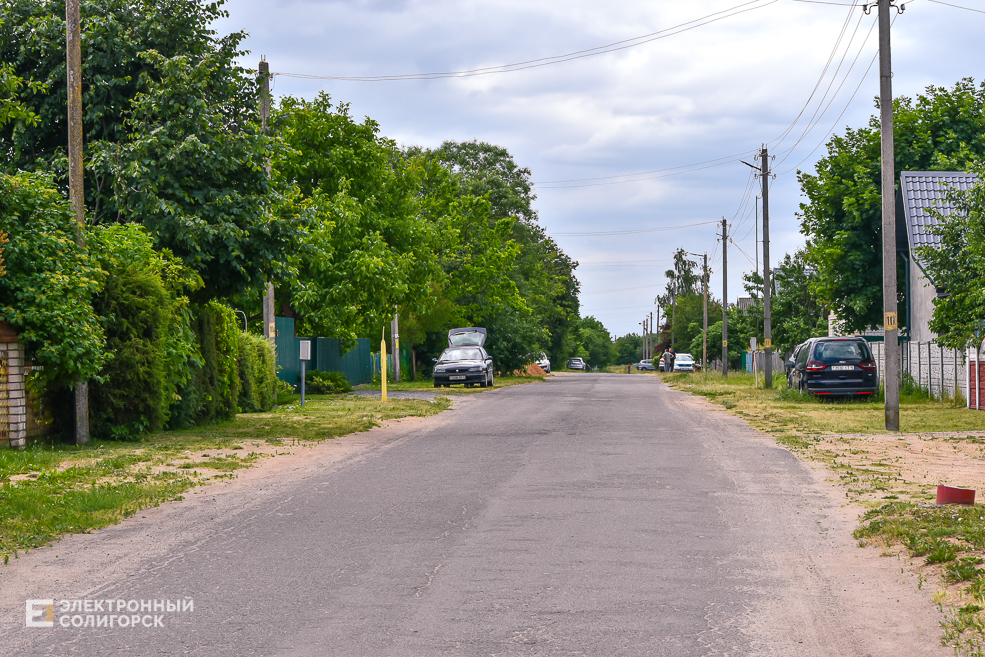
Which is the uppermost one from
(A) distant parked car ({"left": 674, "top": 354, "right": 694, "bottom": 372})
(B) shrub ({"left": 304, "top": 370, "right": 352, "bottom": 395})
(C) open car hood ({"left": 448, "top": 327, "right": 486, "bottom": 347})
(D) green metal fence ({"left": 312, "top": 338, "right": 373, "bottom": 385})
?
(C) open car hood ({"left": 448, "top": 327, "right": 486, "bottom": 347})

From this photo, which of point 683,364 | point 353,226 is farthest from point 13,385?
point 683,364

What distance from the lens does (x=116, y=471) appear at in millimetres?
11984

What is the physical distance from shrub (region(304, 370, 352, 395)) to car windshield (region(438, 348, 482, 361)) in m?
7.13

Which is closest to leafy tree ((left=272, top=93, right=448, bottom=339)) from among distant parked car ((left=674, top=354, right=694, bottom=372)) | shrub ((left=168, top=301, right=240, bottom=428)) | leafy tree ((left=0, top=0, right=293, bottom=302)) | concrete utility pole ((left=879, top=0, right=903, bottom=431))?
shrub ((left=168, top=301, right=240, bottom=428))

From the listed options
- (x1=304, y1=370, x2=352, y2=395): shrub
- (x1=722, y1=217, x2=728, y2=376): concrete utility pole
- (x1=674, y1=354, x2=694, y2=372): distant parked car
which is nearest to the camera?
(x1=304, y1=370, x2=352, y2=395): shrub

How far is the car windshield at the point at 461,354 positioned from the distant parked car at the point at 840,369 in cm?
1596

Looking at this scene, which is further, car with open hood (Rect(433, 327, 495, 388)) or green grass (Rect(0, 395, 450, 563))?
car with open hood (Rect(433, 327, 495, 388))

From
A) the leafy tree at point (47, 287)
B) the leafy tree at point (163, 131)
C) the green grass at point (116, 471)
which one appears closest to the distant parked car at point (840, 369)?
the green grass at point (116, 471)

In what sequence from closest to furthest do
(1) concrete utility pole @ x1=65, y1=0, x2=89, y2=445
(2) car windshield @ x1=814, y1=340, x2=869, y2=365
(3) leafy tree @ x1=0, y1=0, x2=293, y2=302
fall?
1. (1) concrete utility pole @ x1=65, y1=0, x2=89, y2=445
2. (3) leafy tree @ x1=0, y1=0, x2=293, y2=302
3. (2) car windshield @ x1=814, y1=340, x2=869, y2=365

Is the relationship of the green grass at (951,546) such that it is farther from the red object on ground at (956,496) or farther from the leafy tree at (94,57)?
the leafy tree at (94,57)

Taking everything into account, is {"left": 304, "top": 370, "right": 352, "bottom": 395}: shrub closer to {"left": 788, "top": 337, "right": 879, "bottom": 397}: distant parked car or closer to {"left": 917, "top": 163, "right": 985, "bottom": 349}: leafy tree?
{"left": 788, "top": 337, "right": 879, "bottom": 397}: distant parked car

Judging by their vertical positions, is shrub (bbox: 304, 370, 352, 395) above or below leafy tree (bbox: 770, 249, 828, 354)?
below

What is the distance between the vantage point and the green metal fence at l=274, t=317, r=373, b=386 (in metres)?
31.4

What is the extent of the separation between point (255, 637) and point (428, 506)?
14.1ft
